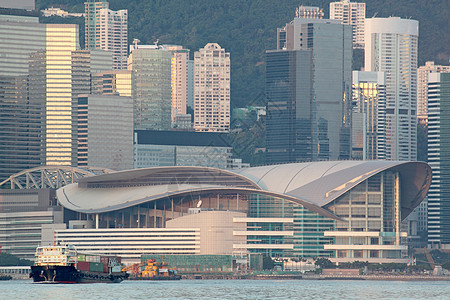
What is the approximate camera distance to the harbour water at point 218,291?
15775 cm

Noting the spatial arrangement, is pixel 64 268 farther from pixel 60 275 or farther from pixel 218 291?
pixel 218 291

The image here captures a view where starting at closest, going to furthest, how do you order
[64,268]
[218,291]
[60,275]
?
[218,291], [64,268], [60,275]

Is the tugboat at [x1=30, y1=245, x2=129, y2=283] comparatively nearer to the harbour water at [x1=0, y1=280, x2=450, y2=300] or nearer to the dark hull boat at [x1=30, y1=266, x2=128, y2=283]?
the dark hull boat at [x1=30, y1=266, x2=128, y2=283]

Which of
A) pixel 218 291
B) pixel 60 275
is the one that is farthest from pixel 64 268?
pixel 218 291

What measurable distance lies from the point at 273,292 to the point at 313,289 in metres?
12.6

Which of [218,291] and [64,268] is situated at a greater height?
[64,268]

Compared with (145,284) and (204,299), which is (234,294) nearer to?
(204,299)

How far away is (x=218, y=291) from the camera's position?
171m

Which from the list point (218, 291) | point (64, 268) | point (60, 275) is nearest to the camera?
point (218, 291)

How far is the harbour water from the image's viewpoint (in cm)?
15775

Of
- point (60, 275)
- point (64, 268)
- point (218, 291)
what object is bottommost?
point (218, 291)

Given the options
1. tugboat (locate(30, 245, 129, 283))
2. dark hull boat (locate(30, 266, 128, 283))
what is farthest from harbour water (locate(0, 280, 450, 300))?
tugboat (locate(30, 245, 129, 283))

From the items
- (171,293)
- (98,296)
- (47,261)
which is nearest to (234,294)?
(171,293)

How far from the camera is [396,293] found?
6698 inches
